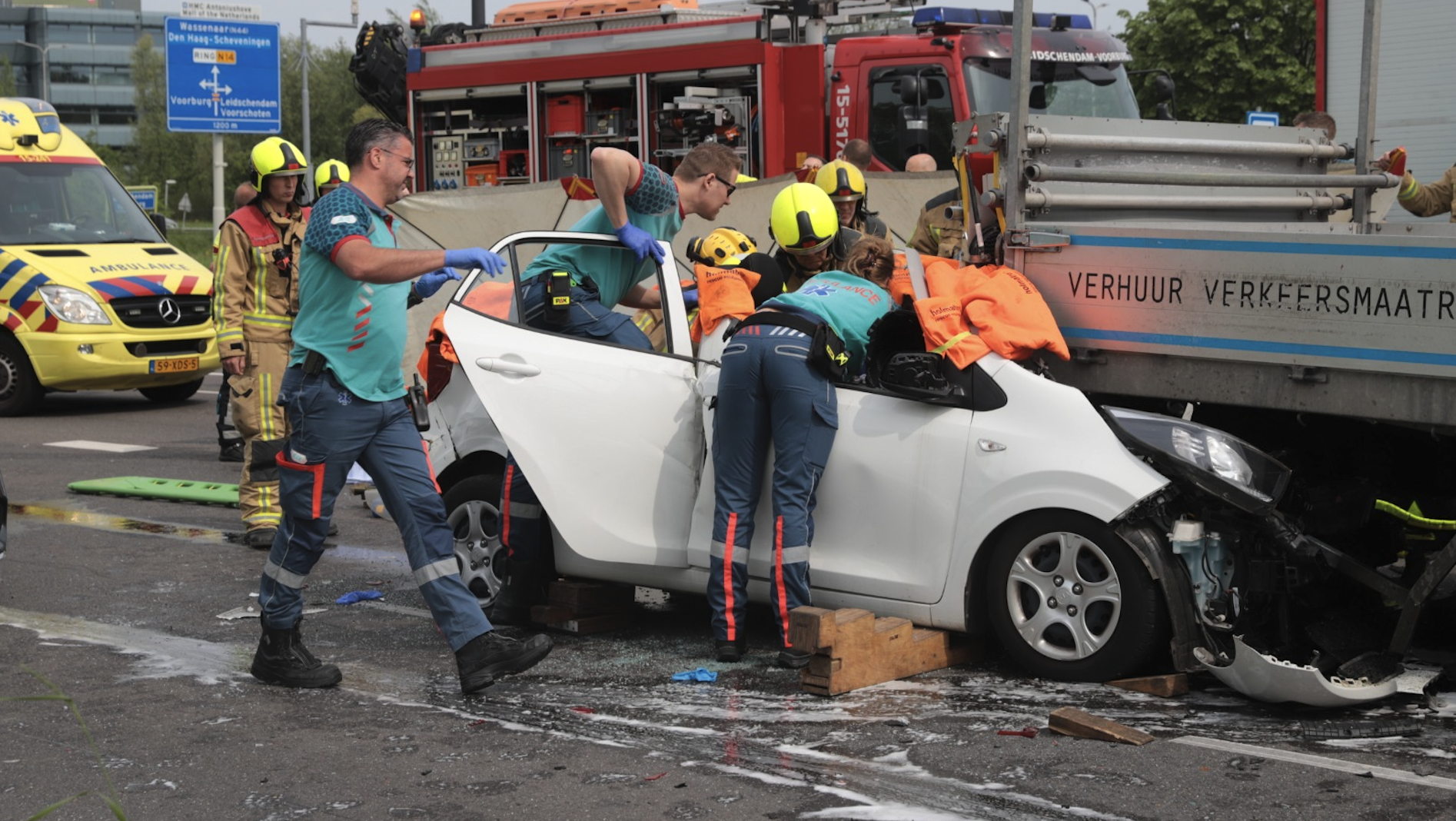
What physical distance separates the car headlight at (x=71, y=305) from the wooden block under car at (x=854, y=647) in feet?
33.9

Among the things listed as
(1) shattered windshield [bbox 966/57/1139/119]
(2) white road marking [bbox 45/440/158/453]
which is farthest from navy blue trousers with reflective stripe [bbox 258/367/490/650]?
(1) shattered windshield [bbox 966/57/1139/119]

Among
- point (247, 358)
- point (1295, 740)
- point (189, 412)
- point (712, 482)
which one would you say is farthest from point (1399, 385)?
point (189, 412)

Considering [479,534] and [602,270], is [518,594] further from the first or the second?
[602,270]

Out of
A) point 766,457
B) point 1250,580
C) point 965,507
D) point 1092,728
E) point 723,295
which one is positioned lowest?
point 1092,728

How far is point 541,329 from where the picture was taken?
6574mm

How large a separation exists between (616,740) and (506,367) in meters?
1.67

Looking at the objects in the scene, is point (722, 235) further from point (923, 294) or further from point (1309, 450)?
point (1309, 450)

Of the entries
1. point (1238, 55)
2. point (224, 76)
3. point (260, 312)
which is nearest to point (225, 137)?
point (1238, 55)

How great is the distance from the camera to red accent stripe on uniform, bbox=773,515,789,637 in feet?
19.4

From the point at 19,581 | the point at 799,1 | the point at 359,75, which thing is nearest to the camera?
the point at 19,581

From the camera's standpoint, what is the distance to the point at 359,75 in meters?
18.7

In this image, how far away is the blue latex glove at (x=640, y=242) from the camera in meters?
6.54

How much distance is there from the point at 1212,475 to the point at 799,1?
9861 millimetres

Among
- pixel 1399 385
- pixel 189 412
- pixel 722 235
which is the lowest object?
pixel 189 412
